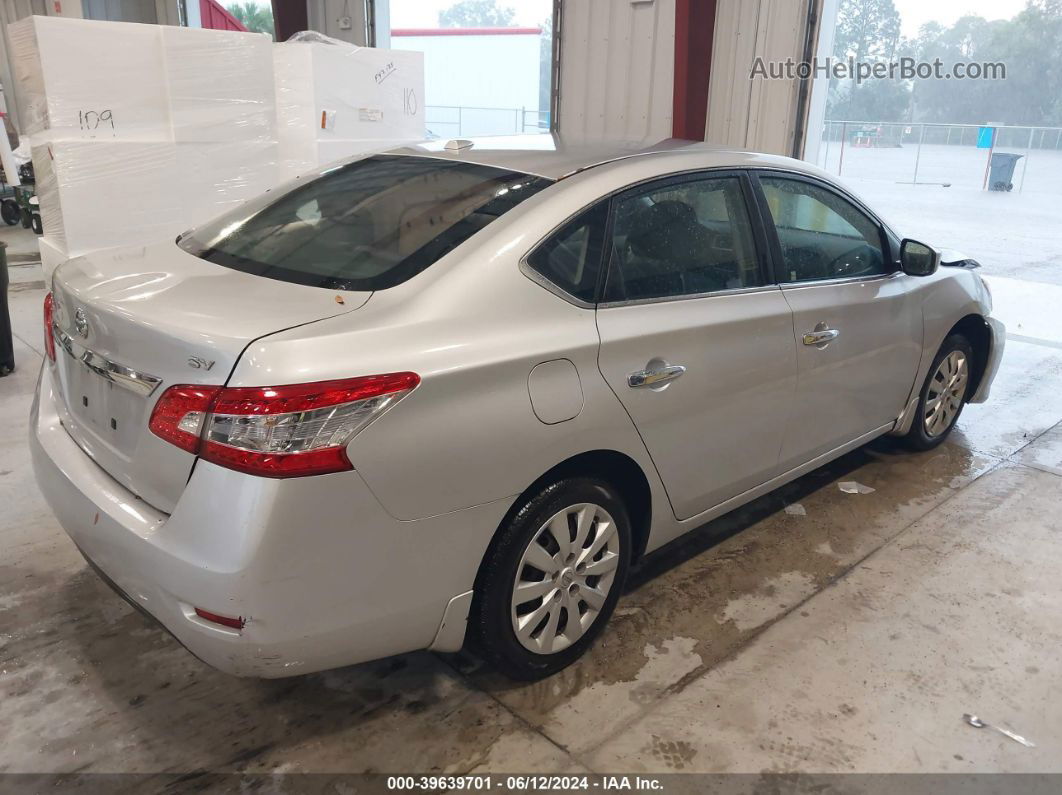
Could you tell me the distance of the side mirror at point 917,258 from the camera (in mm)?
3357

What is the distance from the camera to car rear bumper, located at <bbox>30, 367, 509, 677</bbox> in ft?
5.52

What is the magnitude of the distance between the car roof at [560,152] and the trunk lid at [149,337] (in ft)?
2.60

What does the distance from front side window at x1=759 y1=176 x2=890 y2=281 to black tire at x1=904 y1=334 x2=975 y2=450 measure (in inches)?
28.7

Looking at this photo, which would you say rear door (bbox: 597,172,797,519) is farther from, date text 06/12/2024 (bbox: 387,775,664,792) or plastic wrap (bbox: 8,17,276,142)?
plastic wrap (bbox: 8,17,276,142)

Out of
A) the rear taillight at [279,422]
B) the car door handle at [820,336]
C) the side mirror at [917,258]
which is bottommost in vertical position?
the car door handle at [820,336]

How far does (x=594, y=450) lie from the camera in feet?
7.18

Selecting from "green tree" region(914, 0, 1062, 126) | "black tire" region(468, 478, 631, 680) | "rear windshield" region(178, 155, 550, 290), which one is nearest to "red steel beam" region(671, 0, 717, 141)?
"green tree" region(914, 0, 1062, 126)

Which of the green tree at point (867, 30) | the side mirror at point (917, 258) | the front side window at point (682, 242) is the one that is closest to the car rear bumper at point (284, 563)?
the front side window at point (682, 242)

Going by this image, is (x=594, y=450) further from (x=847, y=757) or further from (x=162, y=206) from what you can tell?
(x=162, y=206)

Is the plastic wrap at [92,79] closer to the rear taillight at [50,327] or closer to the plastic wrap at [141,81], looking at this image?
the plastic wrap at [141,81]

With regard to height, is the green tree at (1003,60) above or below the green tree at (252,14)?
below

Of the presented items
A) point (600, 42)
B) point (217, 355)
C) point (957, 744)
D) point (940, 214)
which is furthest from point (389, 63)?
point (940, 214)

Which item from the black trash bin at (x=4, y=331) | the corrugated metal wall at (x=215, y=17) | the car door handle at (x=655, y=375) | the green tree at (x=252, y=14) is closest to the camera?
the car door handle at (x=655, y=375)

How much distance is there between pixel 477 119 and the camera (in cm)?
1889
